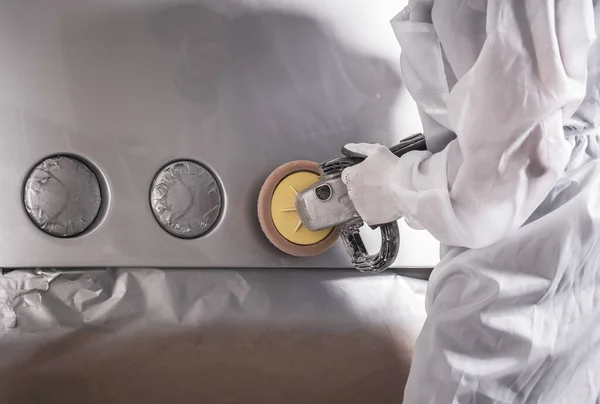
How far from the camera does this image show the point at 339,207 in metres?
0.79

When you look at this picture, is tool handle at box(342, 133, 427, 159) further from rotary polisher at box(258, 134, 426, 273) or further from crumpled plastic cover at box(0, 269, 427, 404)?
crumpled plastic cover at box(0, 269, 427, 404)

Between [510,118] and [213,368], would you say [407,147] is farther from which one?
[213,368]

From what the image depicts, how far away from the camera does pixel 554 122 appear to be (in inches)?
19.6

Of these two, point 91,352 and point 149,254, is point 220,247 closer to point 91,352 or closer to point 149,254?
point 149,254

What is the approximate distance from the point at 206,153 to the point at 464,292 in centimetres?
42

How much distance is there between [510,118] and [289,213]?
43 cm

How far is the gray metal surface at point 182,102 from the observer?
77 centimetres

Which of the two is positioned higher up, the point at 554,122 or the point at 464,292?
the point at 554,122

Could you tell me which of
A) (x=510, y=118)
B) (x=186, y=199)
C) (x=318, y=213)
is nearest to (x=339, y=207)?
(x=318, y=213)

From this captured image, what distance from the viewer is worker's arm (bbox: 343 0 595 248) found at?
0.47 metres

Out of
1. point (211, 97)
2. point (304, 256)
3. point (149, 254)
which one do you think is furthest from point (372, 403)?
point (211, 97)

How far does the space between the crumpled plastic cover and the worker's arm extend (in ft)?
1.19

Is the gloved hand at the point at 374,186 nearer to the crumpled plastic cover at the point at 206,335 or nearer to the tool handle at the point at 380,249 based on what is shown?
the tool handle at the point at 380,249

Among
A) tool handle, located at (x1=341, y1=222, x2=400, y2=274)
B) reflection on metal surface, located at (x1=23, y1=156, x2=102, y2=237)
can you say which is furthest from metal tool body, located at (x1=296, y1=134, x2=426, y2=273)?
reflection on metal surface, located at (x1=23, y1=156, x2=102, y2=237)
